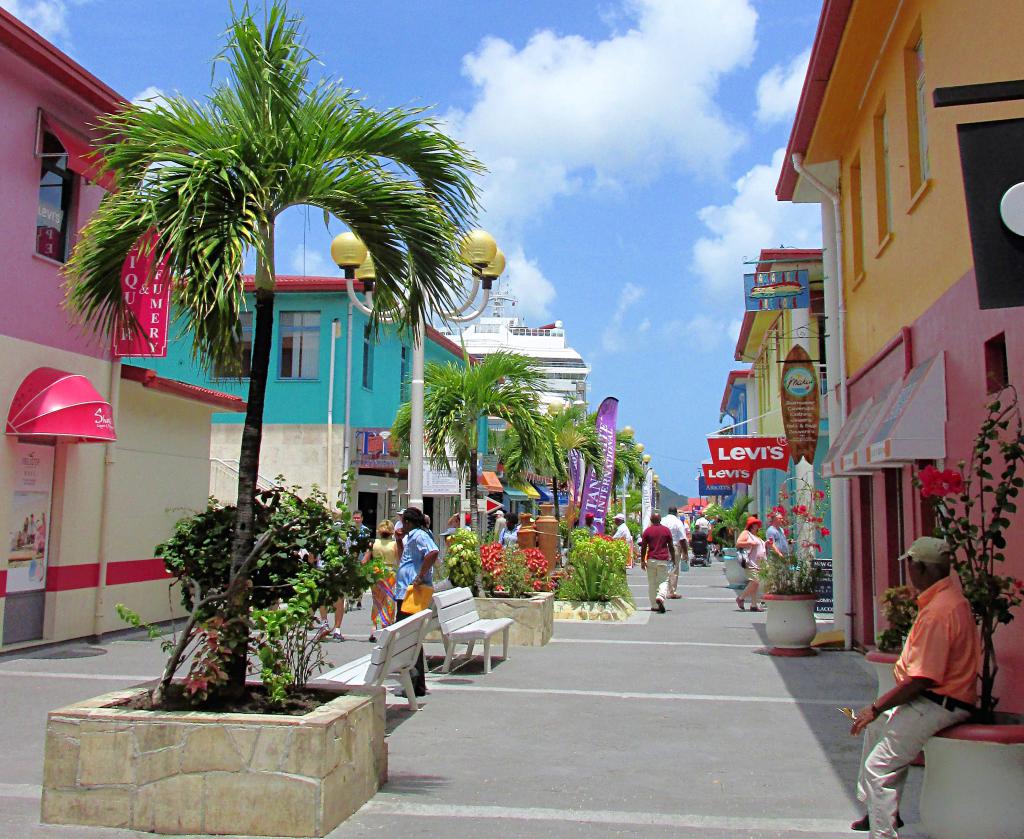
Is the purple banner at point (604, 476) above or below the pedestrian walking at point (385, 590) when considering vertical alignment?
above

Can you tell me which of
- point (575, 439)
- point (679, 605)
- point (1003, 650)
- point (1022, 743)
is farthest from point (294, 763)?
point (575, 439)

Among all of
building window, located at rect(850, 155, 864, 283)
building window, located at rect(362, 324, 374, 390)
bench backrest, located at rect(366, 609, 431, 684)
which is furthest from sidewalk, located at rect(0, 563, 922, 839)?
building window, located at rect(362, 324, 374, 390)

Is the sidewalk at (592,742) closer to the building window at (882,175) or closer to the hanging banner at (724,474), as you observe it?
the building window at (882,175)

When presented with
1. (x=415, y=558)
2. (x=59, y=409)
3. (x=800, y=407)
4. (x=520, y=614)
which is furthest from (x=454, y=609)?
(x=800, y=407)

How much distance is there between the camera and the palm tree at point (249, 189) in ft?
18.4

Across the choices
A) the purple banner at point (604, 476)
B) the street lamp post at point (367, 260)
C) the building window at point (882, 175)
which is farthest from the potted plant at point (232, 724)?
the purple banner at point (604, 476)

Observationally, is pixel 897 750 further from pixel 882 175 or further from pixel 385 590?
pixel 882 175

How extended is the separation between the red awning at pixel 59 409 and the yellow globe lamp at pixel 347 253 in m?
3.38

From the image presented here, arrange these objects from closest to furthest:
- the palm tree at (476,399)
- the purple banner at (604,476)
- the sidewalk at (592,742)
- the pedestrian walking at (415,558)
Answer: the sidewalk at (592,742), the pedestrian walking at (415,558), the palm tree at (476,399), the purple banner at (604,476)

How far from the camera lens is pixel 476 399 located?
17.7 m

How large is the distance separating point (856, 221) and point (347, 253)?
640cm

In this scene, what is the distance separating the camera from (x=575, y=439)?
34.9 m

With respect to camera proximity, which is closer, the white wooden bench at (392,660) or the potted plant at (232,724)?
the potted plant at (232,724)

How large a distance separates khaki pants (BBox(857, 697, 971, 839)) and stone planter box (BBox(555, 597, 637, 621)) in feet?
37.4
